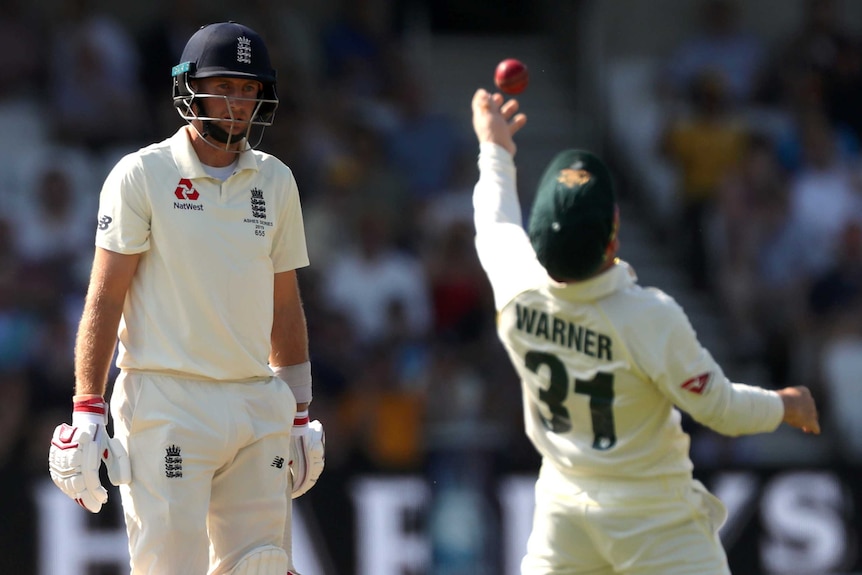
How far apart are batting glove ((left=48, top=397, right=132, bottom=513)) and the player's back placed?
117 cm

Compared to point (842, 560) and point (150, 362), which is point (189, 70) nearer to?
point (150, 362)

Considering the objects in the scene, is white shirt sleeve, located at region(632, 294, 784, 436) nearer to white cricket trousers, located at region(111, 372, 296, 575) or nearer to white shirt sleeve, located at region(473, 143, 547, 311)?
white shirt sleeve, located at region(473, 143, 547, 311)

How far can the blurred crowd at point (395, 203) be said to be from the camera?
27.5ft

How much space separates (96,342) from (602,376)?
138 cm

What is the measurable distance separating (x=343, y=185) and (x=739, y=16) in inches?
159

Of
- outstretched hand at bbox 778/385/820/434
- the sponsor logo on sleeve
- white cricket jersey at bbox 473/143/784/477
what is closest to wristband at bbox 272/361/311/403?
white cricket jersey at bbox 473/143/784/477

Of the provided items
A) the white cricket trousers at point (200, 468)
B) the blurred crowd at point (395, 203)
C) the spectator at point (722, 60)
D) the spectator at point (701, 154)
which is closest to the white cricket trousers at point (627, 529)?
the white cricket trousers at point (200, 468)

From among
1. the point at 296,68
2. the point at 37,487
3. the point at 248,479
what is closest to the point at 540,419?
the point at 248,479

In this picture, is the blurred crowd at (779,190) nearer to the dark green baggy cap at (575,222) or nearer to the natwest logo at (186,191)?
the dark green baggy cap at (575,222)

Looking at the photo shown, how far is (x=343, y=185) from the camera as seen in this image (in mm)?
9453

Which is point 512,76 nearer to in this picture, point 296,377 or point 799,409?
point 296,377

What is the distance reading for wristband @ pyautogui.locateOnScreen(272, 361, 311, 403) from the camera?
14.1 ft

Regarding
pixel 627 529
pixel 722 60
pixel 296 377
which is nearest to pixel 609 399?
pixel 627 529

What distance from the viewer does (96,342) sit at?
382cm
